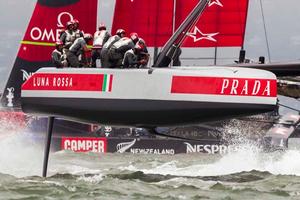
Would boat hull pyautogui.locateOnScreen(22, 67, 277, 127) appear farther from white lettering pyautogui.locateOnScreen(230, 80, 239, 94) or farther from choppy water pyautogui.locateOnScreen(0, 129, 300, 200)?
choppy water pyautogui.locateOnScreen(0, 129, 300, 200)

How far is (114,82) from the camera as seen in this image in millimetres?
9500

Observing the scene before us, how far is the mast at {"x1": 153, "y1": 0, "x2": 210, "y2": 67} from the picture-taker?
32.3 feet

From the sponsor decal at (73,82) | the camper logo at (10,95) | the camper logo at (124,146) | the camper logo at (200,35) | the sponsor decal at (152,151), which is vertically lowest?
the sponsor decal at (152,151)

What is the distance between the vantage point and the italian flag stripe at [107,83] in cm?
952

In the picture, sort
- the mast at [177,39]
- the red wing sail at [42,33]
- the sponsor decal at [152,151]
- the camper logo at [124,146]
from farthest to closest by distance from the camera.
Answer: the camper logo at [124,146] < the sponsor decal at [152,151] < the red wing sail at [42,33] < the mast at [177,39]

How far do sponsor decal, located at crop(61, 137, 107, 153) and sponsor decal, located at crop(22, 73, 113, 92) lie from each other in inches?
334

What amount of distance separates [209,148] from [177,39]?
8423 millimetres

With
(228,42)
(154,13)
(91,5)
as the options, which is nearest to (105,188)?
(154,13)

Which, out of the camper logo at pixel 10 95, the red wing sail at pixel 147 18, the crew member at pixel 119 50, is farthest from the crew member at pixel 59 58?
the camper logo at pixel 10 95

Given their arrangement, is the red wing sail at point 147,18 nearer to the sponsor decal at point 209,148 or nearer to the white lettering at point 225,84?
the sponsor decal at point 209,148

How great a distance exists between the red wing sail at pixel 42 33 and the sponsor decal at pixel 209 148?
3.36 metres

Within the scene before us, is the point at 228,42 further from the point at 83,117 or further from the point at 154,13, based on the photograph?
the point at 83,117

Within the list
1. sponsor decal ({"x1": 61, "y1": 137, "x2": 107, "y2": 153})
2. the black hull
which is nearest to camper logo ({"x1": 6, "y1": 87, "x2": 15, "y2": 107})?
sponsor decal ({"x1": 61, "y1": 137, "x2": 107, "y2": 153})

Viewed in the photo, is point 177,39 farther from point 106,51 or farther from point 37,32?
point 37,32
